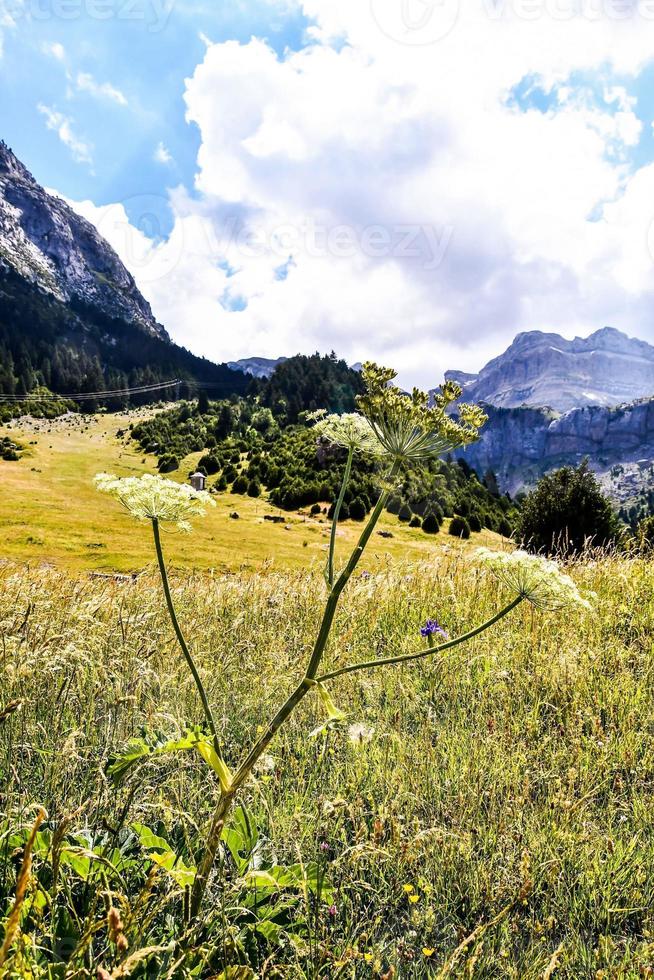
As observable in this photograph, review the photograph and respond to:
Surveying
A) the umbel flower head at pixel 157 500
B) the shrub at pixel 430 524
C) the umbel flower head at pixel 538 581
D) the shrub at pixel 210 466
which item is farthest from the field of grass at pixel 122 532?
the shrub at pixel 210 466

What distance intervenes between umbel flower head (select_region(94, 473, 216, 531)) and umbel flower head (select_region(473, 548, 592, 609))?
1.71 m

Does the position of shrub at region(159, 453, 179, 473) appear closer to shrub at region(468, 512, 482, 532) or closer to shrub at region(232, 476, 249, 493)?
shrub at region(232, 476, 249, 493)

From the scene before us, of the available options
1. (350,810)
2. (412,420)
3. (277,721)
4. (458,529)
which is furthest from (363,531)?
(458,529)

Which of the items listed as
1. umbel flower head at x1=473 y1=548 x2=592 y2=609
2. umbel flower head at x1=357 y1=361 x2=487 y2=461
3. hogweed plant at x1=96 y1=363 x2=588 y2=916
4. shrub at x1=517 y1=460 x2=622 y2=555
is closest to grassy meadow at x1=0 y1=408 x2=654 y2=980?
hogweed plant at x1=96 y1=363 x2=588 y2=916

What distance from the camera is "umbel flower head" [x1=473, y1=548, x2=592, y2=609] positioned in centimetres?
269

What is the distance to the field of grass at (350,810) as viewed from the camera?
2.45 m

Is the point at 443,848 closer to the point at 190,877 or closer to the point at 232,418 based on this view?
the point at 190,877

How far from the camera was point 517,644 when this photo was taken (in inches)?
260

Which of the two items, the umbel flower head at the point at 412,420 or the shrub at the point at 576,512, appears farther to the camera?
the shrub at the point at 576,512

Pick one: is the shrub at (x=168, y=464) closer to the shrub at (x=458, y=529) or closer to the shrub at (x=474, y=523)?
the shrub at (x=458, y=529)

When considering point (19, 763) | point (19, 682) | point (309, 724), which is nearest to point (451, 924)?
point (309, 724)

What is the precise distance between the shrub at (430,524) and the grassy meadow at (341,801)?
218 ft

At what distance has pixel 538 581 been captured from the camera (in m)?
2.72

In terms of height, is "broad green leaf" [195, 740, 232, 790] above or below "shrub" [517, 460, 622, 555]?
below
